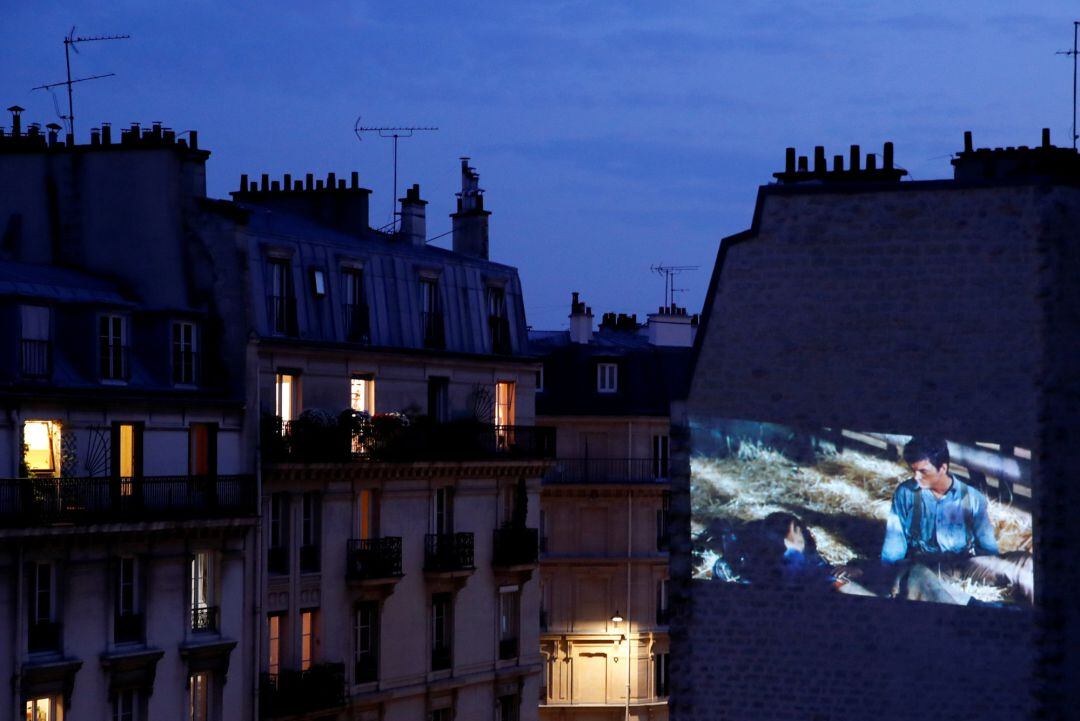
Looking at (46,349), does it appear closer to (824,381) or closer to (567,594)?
(824,381)

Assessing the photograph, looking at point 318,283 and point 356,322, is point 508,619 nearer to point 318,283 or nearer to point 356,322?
point 356,322

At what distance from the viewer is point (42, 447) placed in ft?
148

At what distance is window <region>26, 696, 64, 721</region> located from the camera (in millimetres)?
44556

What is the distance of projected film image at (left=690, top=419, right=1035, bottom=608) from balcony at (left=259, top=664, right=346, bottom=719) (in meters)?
12.3

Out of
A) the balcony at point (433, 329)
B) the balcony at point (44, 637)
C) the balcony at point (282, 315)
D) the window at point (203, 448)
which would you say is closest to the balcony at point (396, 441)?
the window at point (203, 448)

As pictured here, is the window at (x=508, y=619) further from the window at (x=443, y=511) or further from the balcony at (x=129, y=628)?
the balcony at (x=129, y=628)

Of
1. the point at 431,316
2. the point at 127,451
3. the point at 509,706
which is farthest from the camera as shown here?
the point at 509,706

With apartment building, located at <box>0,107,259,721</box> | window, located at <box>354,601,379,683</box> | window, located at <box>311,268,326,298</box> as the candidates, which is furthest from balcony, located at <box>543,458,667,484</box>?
apartment building, located at <box>0,107,259,721</box>

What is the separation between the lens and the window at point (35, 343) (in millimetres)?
45281

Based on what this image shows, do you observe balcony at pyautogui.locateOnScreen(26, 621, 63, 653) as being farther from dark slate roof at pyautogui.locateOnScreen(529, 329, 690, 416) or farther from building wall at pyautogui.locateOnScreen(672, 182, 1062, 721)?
dark slate roof at pyautogui.locateOnScreen(529, 329, 690, 416)

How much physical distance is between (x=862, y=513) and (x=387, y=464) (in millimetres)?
15983

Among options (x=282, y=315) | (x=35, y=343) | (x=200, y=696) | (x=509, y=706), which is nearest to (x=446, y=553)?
(x=509, y=706)

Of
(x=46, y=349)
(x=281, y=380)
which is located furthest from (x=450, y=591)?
(x=46, y=349)

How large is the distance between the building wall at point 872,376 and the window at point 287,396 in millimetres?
13114
